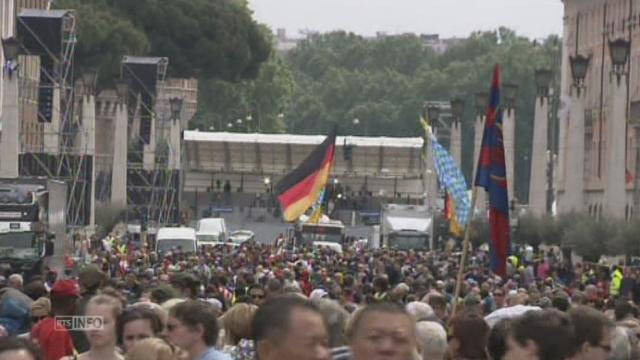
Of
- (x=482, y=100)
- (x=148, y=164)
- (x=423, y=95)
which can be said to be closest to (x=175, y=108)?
(x=148, y=164)

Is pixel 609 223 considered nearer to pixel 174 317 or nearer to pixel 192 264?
pixel 192 264

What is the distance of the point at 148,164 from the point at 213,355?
3056 inches

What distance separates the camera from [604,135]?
93875 mm

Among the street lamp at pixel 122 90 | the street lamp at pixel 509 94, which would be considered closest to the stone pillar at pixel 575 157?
the street lamp at pixel 509 94

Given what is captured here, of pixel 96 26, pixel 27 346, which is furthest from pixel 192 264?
pixel 96 26

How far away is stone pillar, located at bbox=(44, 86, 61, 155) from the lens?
6825cm

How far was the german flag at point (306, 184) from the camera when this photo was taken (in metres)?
50.8

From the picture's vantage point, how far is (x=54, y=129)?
68.9 meters

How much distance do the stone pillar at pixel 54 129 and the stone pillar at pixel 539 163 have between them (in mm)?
11293

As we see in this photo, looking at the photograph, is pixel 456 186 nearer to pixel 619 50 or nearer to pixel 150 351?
pixel 619 50

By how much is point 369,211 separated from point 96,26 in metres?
12.8

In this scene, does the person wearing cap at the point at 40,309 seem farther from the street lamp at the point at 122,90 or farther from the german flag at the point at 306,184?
the street lamp at the point at 122,90

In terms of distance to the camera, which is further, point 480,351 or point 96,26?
point 96,26

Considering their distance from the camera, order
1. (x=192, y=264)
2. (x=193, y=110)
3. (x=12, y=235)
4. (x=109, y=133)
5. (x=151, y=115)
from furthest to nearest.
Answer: (x=193, y=110)
(x=109, y=133)
(x=151, y=115)
(x=12, y=235)
(x=192, y=264)
